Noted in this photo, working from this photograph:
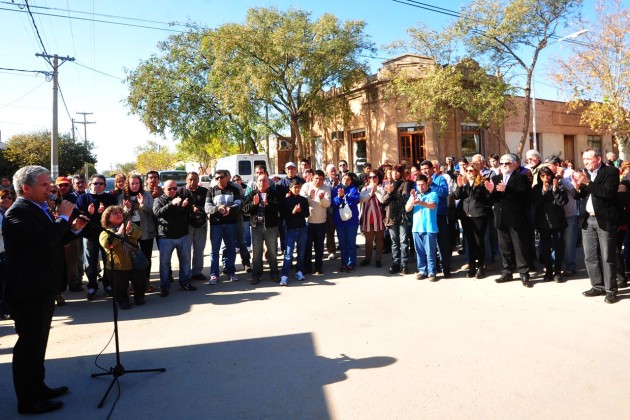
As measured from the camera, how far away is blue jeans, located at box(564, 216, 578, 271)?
7.15 meters

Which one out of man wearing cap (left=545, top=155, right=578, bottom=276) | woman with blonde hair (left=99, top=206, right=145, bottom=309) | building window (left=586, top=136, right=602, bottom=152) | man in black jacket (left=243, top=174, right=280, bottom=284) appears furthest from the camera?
building window (left=586, top=136, right=602, bottom=152)

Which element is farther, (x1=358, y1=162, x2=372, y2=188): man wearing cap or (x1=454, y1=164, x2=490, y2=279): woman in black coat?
(x1=358, y1=162, x2=372, y2=188): man wearing cap

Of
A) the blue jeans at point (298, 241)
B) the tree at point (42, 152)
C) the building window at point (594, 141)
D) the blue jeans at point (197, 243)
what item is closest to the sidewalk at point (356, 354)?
the blue jeans at point (298, 241)

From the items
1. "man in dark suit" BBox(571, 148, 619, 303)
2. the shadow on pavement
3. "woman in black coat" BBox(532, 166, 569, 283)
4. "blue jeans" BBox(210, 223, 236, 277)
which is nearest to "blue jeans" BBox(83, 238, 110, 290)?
"blue jeans" BBox(210, 223, 236, 277)

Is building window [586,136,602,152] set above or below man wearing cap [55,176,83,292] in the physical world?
above

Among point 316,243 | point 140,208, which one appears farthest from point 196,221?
point 316,243

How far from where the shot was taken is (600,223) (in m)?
5.76

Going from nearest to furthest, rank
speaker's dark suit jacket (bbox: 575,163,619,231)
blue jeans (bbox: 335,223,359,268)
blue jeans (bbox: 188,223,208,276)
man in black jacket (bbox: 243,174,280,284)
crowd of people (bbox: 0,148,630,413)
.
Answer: speaker's dark suit jacket (bbox: 575,163,619,231) → crowd of people (bbox: 0,148,630,413) → man in black jacket (bbox: 243,174,280,284) → blue jeans (bbox: 188,223,208,276) → blue jeans (bbox: 335,223,359,268)

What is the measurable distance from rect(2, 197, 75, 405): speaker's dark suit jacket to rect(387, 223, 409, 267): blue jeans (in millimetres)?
5746

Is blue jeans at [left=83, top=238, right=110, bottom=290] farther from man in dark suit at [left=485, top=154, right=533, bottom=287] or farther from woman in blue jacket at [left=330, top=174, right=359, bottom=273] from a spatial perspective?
man in dark suit at [left=485, top=154, right=533, bottom=287]

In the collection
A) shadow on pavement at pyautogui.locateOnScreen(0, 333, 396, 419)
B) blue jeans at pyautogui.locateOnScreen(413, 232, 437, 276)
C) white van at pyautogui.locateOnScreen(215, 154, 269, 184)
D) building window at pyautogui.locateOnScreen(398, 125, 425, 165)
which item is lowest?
shadow on pavement at pyautogui.locateOnScreen(0, 333, 396, 419)

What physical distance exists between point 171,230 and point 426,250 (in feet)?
13.9

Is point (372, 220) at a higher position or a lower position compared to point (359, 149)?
lower

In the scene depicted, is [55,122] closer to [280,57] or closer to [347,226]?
[280,57]
